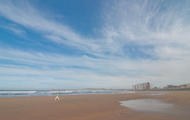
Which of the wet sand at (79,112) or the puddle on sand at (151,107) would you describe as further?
the puddle on sand at (151,107)

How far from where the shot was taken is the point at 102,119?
745cm

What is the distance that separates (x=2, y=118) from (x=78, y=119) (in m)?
5.30

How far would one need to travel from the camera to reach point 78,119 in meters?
7.58

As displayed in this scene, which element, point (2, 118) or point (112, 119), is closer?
point (112, 119)

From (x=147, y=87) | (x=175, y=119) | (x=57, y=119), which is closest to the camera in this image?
(x=175, y=119)

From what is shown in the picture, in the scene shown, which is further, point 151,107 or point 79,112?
point 151,107

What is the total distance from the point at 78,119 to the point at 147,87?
352 ft

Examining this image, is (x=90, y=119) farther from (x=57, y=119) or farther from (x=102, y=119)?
(x=57, y=119)

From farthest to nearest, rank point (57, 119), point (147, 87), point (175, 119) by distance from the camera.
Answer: point (147, 87) < point (57, 119) < point (175, 119)

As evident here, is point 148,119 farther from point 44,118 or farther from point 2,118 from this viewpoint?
point 2,118

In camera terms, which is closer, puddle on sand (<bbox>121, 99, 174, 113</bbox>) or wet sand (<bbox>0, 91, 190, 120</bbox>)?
wet sand (<bbox>0, 91, 190, 120</bbox>)

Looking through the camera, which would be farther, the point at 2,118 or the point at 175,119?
the point at 2,118

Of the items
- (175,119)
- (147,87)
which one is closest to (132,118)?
(175,119)

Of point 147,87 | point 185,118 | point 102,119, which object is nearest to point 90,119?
point 102,119
